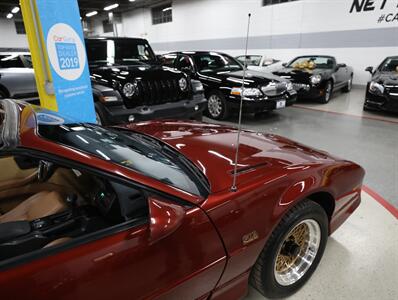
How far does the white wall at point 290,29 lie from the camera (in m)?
9.47

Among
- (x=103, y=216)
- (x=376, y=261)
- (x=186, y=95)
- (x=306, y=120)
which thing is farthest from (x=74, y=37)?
(x=306, y=120)

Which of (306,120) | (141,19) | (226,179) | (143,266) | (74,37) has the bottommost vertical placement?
(306,120)

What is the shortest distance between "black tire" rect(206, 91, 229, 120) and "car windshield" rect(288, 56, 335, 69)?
3.14m

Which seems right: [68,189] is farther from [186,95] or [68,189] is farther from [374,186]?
[186,95]

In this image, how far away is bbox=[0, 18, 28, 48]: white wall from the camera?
23.5 m

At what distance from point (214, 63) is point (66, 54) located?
3586mm

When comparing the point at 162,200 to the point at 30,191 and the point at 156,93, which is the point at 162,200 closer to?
the point at 30,191

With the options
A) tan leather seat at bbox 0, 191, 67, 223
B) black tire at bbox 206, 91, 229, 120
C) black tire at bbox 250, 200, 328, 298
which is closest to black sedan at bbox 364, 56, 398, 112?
black tire at bbox 206, 91, 229, 120

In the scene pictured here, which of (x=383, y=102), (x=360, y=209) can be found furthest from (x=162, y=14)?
(x=360, y=209)

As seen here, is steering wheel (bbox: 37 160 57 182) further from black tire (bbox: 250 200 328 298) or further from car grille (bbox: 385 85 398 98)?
car grille (bbox: 385 85 398 98)

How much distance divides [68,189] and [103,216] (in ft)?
1.34

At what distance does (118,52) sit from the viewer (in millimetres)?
Answer: 4895

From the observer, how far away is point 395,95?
539 centimetres

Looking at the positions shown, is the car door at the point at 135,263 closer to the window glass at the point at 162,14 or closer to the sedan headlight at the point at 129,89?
the sedan headlight at the point at 129,89
